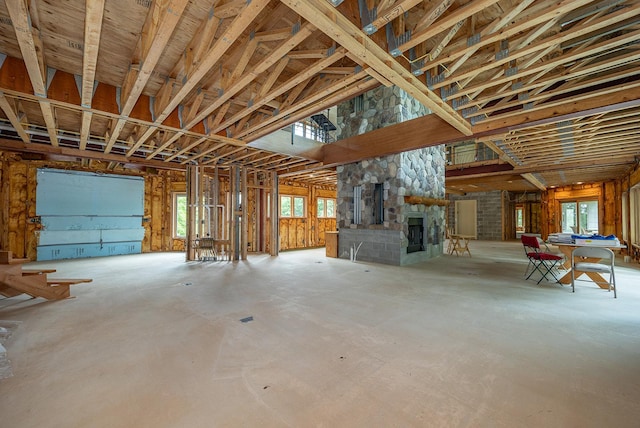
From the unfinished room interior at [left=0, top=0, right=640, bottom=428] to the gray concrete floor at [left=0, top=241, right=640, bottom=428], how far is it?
19mm

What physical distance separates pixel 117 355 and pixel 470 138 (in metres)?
5.57

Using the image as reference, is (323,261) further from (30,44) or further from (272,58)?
(30,44)

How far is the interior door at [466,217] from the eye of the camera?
561 inches

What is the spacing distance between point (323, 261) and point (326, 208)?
5461 millimetres

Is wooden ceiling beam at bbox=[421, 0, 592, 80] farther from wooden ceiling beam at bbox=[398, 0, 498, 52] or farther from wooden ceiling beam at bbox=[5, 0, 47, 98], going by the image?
wooden ceiling beam at bbox=[5, 0, 47, 98]

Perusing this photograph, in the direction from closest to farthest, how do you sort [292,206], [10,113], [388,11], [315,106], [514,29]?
[388,11], [514,29], [315,106], [10,113], [292,206]

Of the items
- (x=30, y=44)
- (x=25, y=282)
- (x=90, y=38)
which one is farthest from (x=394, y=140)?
(x=25, y=282)

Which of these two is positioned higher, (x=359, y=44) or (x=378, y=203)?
(x=359, y=44)

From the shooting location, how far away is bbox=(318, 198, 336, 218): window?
1215cm

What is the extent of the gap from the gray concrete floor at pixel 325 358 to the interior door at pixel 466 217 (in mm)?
10657

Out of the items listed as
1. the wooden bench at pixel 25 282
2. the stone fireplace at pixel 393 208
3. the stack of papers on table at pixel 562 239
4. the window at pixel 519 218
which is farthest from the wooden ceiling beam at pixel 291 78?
the window at pixel 519 218

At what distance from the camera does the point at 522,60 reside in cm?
Result: 290

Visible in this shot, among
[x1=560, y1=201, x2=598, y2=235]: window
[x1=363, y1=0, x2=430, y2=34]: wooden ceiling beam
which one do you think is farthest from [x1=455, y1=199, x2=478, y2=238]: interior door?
[x1=363, y1=0, x2=430, y2=34]: wooden ceiling beam

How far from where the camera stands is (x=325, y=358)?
2.14 meters
